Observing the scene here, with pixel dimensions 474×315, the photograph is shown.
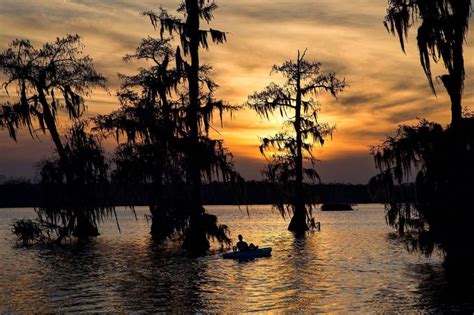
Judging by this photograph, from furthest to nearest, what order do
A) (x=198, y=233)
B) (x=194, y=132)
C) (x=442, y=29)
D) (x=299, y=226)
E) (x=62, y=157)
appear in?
(x=299, y=226), (x=62, y=157), (x=198, y=233), (x=194, y=132), (x=442, y=29)

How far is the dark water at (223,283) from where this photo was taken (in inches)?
734

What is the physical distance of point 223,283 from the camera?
79.6 feet

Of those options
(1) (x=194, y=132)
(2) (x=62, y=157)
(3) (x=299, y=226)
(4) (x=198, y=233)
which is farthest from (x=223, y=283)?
(3) (x=299, y=226)

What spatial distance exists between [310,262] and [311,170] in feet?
→ 56.9

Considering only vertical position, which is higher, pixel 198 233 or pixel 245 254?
Result: pixel 198 233

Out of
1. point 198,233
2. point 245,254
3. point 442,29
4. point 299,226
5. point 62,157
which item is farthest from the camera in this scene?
point 299,226

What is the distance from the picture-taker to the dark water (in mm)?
18656

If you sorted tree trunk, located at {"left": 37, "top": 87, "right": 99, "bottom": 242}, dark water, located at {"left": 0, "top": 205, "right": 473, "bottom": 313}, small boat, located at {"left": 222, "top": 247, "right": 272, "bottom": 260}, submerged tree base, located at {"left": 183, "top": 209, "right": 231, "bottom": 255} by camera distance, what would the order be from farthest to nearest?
tree trunk, located at {"left": 37, "top": 87, "right": 99, "bottom": 242}, submerged tree base, located at {"left": 183, "top": 209, "right": 231, "bottom": 255}, small boat, located at {"left": 222, "top": 247, "right": 272, "bottom": 260}, dark water, located at {"left": 0, "top": 205, "right": 473, "bottom": 313}

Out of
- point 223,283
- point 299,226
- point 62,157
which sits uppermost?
point 62,157

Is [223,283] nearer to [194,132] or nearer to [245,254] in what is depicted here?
[245,254]

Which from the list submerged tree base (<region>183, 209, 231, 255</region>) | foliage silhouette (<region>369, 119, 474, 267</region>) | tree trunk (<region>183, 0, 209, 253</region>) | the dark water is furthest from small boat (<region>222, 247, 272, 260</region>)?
foliage silhouette (<region>369, 119, 474, 267</region>)

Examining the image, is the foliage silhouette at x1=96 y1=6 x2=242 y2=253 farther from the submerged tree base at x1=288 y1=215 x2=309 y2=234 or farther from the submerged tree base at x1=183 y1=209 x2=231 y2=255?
the submerged tree base at x1=288 y1=215 x2=309 y2=234

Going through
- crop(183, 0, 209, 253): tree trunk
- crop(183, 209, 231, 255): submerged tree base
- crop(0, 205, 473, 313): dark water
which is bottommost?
crop(0, 205, 473, 313): dark water

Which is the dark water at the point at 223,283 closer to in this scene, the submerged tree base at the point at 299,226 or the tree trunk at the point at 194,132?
the tree trunk at the point at 194,132
